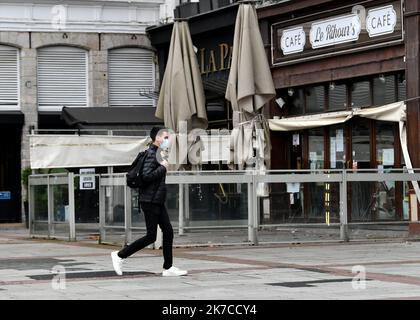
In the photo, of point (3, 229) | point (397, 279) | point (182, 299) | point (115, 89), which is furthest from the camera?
point (115, 89)

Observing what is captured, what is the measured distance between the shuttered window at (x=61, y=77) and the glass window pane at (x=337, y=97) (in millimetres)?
9299

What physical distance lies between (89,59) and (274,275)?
18.4m

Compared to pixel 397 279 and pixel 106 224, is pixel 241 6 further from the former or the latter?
pixel 397 279

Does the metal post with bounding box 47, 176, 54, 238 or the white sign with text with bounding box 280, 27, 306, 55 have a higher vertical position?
the white sign with text with bounding box 280, 27, 306, 55

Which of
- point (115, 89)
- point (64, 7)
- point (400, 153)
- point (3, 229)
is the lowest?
point (3, 229)

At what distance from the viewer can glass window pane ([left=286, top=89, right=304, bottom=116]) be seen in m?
24.3

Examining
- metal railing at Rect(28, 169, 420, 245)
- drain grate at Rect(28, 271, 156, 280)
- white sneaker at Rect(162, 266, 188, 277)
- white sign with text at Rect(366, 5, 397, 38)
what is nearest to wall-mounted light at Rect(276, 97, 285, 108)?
white sign with text at Rect(366, 5, 397, 38)

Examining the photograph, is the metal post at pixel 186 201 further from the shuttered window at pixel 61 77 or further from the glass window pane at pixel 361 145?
the shuttered window at pixel 61 77

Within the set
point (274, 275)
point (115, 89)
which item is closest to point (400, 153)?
point (274, 275)

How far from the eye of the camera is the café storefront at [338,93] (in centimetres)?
1842

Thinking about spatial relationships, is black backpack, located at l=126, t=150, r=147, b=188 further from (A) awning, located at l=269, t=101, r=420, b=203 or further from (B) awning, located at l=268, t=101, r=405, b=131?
(B) awning, located at l=268, t=101, r=405, b=131

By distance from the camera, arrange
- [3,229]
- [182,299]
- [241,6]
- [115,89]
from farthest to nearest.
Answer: [115,89] → [3,229] → [241,6] → [182,299]

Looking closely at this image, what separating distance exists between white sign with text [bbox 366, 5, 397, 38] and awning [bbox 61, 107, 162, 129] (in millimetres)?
8902

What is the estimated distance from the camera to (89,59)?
97.3 feet
